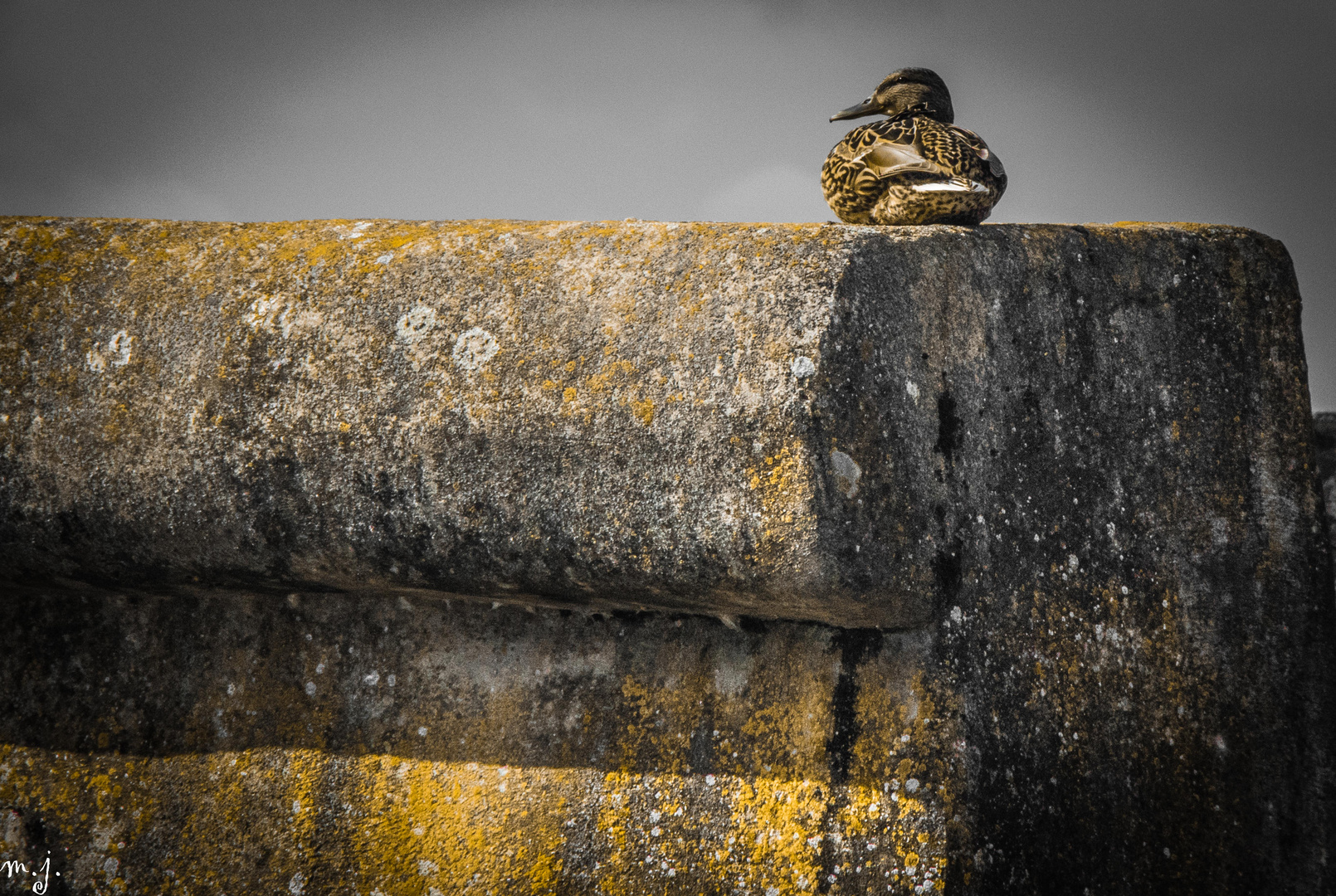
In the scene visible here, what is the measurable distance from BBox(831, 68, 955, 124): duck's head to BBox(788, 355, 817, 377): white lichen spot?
3.89 feet

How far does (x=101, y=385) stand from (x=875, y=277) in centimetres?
193

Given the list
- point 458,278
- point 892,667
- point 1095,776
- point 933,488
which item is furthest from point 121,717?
point 1095,776

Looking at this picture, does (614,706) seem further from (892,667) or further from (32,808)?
(32,808)

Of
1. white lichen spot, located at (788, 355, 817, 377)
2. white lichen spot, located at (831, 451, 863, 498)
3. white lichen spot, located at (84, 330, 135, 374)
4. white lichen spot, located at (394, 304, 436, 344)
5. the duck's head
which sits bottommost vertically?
white lichen spot, located at (831, 451, 863, 498)

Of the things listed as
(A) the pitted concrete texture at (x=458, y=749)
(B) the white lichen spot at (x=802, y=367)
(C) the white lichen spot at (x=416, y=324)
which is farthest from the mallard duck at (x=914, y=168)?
(C) the white lichen spot at (x=416, y=324)

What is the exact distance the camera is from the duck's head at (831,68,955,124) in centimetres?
228

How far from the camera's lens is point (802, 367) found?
1610mm

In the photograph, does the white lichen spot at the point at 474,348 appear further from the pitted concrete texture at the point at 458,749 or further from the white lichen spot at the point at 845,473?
the white lichen spot at the point at 845,473

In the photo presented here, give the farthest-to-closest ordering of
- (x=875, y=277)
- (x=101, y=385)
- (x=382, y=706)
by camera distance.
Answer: (x=382, y=706), (x=101, y=385), (x=875, y=277)

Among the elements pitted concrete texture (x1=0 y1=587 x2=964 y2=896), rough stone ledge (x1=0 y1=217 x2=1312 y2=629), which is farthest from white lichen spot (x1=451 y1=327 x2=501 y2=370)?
pitted concrete texture (x1=0 y1=587 x2=964 y2=896)

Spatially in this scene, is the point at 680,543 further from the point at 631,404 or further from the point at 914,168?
the point at 914,168

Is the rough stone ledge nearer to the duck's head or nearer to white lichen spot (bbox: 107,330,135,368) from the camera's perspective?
white lichen spot (bbox: 107,330,135,368)

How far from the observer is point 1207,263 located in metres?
2.00

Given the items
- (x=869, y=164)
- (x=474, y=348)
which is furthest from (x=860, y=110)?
(x=474, y=348)
